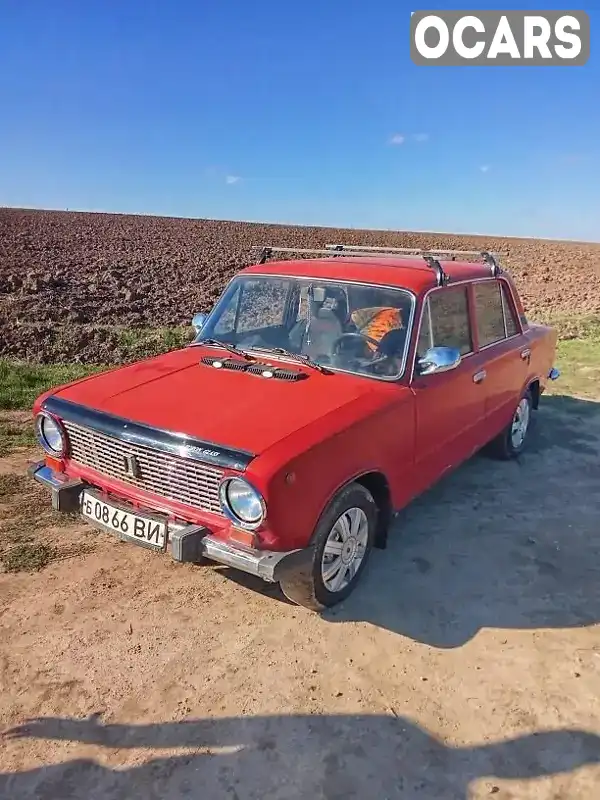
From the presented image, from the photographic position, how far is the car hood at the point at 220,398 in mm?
3181

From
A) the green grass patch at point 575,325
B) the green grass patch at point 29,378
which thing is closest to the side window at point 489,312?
the green grass patch at point 29,378

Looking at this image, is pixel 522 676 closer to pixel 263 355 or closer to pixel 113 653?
pixel 113 653

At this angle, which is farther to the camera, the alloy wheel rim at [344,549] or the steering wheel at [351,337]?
the steering wheel at [351,337]

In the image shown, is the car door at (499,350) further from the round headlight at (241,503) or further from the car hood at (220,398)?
the round headlight at (241,503)

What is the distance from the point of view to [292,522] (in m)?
3.00

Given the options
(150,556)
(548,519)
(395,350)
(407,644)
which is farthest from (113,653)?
(548,519)

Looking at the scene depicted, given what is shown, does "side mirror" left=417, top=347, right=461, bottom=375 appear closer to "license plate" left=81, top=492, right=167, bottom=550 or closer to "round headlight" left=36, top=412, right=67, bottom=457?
"license plate" left=81, top=492, right=167, bottom=550

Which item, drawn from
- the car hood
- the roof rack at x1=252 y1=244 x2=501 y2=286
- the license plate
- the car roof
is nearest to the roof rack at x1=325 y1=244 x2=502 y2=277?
the roof rack at x1=252 y1=244 x2=501 y2=286

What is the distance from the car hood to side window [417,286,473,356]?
1.97ft

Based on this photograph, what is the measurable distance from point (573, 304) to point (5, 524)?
15667 millimetres

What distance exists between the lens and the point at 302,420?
3.23 m

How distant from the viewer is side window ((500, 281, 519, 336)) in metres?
5.43

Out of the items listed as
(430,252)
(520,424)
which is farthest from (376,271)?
(520,424)

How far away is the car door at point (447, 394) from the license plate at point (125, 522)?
1.65 metres
